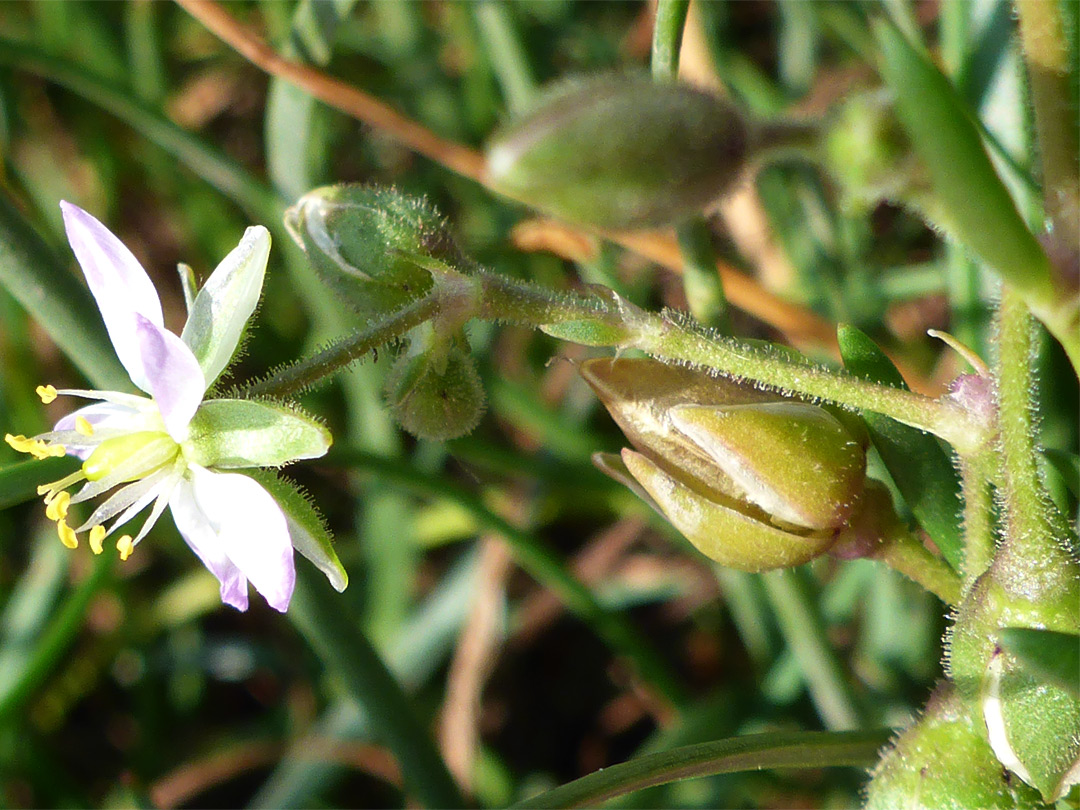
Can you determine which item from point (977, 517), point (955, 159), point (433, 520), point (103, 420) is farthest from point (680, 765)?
point (433, 520)

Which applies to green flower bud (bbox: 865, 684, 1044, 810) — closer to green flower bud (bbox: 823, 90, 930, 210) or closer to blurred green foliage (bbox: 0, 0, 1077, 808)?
green flower bud (bbox: 823, 90, 930, 210)

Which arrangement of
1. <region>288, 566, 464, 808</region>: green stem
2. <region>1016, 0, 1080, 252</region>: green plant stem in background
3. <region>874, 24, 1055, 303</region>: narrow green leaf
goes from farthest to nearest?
1. <region>288, 566, 464, 808</region>: green stem
2. <region>1016, 0, 1080, 252</region>: green plant stem in background
3. <region>874, 24, 1055, 303</region>: narrow green leaf

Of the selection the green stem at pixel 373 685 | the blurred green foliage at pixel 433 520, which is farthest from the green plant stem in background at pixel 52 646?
the green stem at pixel 373 685

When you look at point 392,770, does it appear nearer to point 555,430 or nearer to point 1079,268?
point 555,430

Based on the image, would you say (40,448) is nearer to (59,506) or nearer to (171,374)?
(59,506)

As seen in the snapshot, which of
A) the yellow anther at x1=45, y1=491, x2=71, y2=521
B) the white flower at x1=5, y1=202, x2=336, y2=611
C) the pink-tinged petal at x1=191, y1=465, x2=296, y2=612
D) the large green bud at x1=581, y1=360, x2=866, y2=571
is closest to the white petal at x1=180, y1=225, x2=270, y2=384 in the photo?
the white flower at x1=5, y1=202, x2=336, y2=611

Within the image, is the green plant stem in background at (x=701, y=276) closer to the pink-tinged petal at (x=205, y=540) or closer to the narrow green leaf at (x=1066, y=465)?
the narrow green leaf at (x=1066, y=465)

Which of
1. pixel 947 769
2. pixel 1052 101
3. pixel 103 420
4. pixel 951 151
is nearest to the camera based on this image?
pixel 951 151
